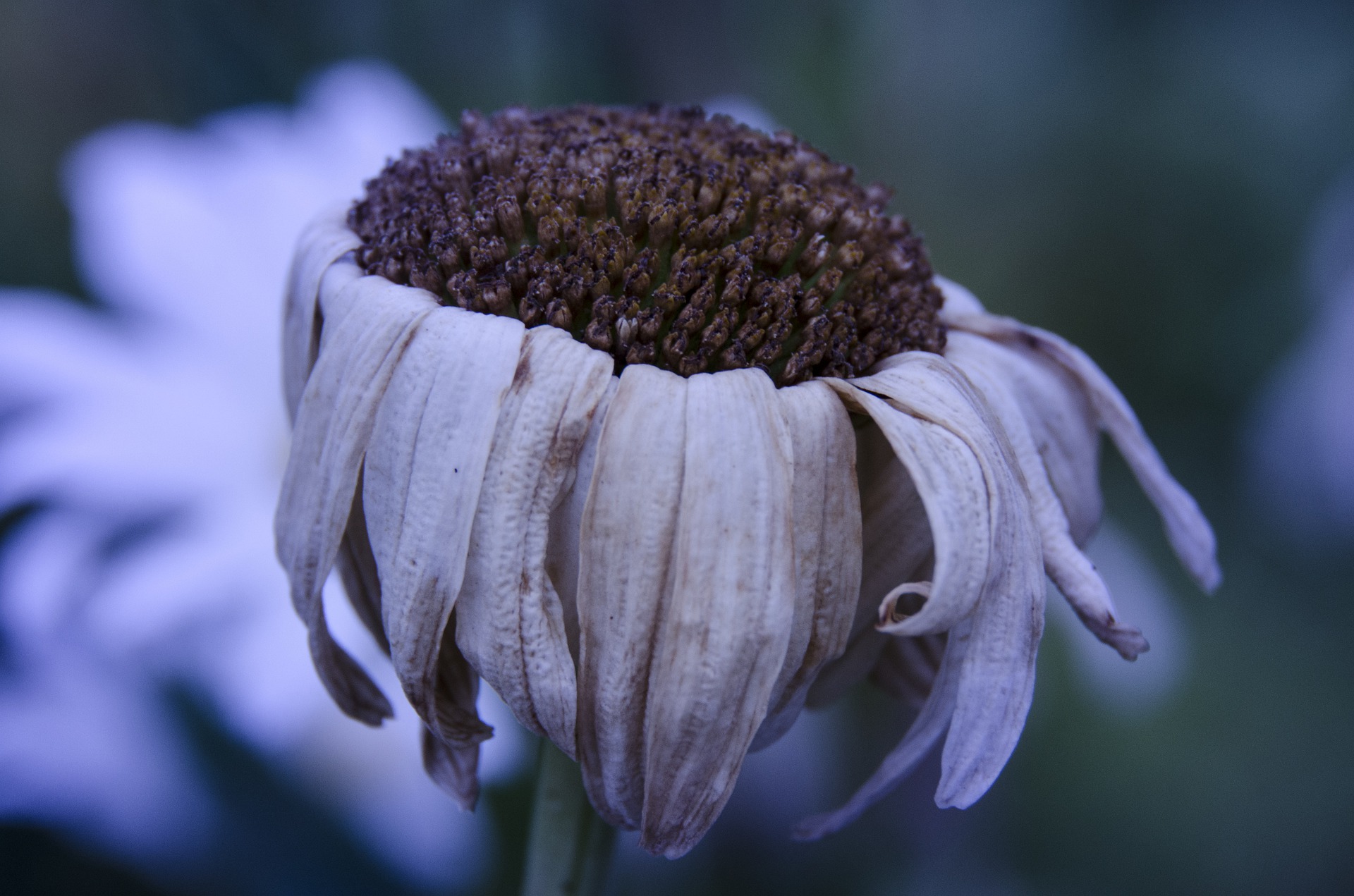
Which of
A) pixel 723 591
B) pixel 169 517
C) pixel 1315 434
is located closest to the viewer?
pixel 723 591

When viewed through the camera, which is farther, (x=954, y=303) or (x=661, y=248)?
(x=954, y=303)

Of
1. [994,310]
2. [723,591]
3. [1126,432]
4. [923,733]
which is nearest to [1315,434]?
[994,310]

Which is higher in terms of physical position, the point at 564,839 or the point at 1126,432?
the point at 1126,432

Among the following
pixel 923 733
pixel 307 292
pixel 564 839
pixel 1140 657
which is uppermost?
pixel 307 292

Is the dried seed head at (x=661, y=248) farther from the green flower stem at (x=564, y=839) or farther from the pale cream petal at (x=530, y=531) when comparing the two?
the green flower stem at (x=564, y=839)

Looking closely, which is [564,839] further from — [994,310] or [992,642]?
[994,310]

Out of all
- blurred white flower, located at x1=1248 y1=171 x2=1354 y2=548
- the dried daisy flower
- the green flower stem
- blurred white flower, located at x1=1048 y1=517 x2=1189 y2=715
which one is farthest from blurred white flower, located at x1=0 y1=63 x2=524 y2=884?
blurred white flower, located at x1=1248 y1=171 x2=1354 y2=548

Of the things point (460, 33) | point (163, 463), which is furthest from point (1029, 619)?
point (460, 33)
